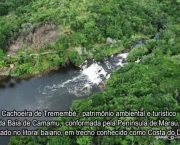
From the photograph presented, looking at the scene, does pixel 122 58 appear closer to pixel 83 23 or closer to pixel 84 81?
pixel 84 81

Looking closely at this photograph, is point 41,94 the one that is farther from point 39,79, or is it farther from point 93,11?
point 93,11

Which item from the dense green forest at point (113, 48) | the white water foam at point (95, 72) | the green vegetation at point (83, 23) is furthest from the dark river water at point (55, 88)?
the dense green forest at point (113, 48)

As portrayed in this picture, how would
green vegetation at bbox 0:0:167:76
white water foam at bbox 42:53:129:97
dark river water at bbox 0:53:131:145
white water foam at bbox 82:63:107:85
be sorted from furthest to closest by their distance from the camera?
green vegetation at bbox 0:0:167:76 < white water foam at bbox 82:63:107:85 < white water foam at bbox 42:53:129:97 < dark river water at bbox 0:53:131:145

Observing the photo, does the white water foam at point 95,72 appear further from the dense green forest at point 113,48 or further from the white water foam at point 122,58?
the white water foam at point 122,58

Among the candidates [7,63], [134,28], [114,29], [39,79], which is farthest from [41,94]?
[134,28]

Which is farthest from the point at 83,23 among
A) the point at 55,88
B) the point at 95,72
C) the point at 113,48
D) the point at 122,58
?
the point at 55,88

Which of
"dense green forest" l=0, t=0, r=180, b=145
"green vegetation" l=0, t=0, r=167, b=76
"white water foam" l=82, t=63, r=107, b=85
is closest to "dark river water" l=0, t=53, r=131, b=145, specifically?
"white water foam" l=82, t=63, r=107, b=85

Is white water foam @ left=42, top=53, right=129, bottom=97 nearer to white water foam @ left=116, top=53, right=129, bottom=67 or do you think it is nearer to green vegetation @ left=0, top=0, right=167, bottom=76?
white water foam @ left=116, top=53, right=129, bottom=67
